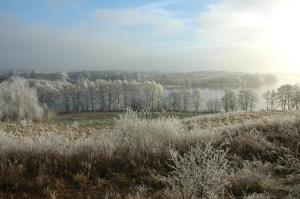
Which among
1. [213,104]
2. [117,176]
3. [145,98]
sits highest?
[117,176]

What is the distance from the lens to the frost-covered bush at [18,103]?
52250mm

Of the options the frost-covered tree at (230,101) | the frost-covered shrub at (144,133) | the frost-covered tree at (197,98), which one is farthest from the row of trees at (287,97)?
the frost-covered shrub at (144,133)

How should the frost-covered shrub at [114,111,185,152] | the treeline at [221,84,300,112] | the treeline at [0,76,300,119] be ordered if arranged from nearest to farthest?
1. the frost-covered shrub at [114,111,185,152]
2. the treeline at [221,84,300,112]
3. the treeline at [0,76,300,119]

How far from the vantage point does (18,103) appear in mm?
53844

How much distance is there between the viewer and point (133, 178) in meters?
5.97

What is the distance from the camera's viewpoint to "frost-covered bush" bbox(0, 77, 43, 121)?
171 ft

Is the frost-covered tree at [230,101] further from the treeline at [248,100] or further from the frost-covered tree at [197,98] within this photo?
the frost-covered tree at [197,98]

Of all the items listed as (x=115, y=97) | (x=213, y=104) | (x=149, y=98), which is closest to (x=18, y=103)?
(x=115, y=97)

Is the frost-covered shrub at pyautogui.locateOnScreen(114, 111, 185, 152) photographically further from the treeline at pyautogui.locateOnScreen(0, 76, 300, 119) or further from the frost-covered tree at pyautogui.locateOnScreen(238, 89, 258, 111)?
the frost-covered tree at pyautogui.locateOnScreen(238, 89, 258, 111)

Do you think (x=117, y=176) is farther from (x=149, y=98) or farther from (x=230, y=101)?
(x=149, y=98)

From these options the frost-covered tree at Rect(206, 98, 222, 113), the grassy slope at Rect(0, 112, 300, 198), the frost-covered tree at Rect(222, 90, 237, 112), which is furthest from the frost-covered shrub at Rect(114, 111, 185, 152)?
the frost-covered tree at Rect(206, 98, 222, 113)

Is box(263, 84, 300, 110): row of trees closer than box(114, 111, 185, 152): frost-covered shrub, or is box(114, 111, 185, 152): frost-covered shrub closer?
box(114, 111, 185, 152): frost-covered shrub

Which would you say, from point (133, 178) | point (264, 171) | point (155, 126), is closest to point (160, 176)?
point (133, 178)

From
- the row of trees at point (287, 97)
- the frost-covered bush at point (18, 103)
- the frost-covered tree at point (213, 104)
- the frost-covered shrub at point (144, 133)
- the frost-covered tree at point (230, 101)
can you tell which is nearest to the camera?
the frost-covered shrub at point (144, 133)
